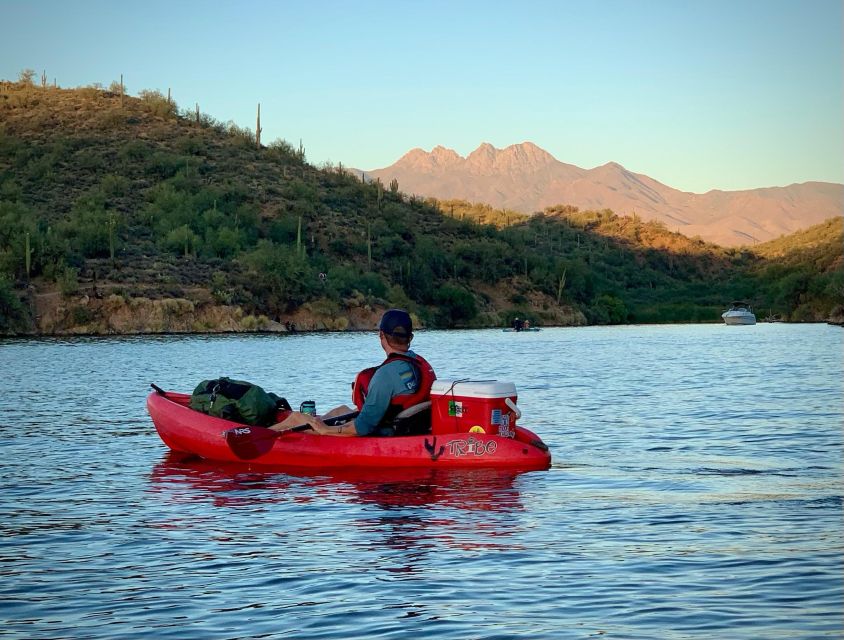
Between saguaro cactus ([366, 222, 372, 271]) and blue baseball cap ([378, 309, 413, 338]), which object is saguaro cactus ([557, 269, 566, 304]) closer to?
saguaro cactus ([366, 222, 372, 271])

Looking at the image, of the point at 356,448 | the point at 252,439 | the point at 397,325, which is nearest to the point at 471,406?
the point at 397,325

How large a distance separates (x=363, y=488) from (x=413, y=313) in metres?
67.8

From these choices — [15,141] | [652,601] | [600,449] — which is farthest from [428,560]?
[15,141]

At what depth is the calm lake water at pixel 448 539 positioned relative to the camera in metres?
7.26

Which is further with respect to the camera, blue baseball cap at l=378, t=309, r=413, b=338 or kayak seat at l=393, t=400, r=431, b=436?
kayak seat at l=393, t=400, r=431, b=436

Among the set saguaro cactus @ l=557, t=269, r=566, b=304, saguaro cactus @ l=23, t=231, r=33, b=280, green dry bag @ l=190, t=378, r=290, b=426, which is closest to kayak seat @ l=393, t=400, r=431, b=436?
green dry bag @ l=190, t=378, r=290, b=426

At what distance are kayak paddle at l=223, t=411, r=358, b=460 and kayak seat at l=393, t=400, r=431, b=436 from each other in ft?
3.76

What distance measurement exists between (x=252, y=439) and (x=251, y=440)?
0.06 feet

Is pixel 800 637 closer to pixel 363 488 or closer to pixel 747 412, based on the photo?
pixel 363 488

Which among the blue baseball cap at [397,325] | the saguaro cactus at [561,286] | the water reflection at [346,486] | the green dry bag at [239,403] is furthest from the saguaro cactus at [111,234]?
the blue baseball cap at [397,325]

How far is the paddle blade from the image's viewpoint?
45.4ft

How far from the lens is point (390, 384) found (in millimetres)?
13008

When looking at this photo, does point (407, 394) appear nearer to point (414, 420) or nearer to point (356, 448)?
point (414, 420)

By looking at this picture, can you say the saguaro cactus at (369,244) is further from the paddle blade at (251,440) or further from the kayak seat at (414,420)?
the kayak seat at (414,420)
